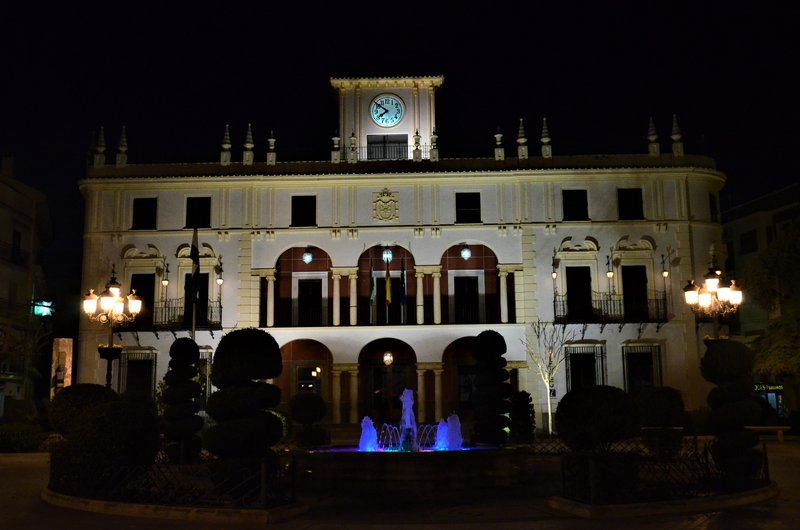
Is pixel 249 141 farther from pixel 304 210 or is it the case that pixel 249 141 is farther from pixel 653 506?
pixel 653 506

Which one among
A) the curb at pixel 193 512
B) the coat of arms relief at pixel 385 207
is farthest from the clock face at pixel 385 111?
the curb at pixel 193 512

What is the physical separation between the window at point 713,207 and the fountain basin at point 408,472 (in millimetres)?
22375

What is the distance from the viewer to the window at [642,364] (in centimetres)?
3375

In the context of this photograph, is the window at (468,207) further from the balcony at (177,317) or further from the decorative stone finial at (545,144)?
the balcony at (177,317)

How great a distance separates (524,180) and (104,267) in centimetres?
1828

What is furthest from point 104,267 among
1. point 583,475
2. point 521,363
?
point 583,475

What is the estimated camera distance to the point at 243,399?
14.6m

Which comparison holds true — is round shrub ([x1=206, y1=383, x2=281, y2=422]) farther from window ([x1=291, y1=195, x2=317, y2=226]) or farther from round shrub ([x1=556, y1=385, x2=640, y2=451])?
window ([x1=291, y1=195, x2=317, y2=226])

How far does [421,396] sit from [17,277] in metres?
22.9

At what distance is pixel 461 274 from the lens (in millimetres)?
34906

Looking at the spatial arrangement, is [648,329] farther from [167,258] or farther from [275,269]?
[167,258]

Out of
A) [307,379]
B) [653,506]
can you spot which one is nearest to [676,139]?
[307,379]

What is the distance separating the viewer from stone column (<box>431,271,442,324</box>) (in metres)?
34.0

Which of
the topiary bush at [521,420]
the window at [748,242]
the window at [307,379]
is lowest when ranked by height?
the topiary bush at [521,420]
